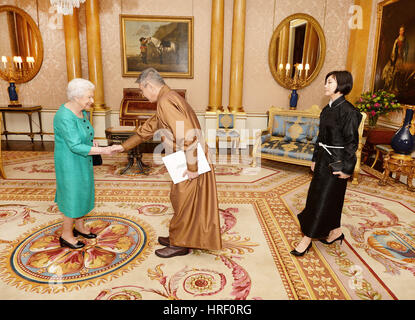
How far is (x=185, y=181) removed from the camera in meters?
2.54

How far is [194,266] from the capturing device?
8.52 feet

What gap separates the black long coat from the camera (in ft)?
8.09

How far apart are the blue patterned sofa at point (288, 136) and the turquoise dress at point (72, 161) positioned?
3688 mm

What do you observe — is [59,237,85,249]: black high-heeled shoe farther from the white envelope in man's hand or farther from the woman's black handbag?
the white envelope in man's hand

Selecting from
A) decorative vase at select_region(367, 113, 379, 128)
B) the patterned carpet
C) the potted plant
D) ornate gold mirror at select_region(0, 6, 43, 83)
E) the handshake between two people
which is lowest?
the patterned carpet

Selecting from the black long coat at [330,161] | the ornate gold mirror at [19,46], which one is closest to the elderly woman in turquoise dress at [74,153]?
the black long coat at [330,161]

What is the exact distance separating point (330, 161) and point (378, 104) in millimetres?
4143

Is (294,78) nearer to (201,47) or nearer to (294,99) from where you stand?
(294,99)

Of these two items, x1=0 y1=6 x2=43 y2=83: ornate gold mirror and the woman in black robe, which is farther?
x1=0 y1=6 x2=43 y2=83: ornate gold mirror

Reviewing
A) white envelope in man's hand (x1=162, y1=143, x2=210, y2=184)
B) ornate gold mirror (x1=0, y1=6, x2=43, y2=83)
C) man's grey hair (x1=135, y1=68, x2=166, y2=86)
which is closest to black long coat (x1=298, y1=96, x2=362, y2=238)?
white envelope in man's hand (x1=162, y1=143, x2=210, y2=184)

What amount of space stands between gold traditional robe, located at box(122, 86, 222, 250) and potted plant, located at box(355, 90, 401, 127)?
483cm

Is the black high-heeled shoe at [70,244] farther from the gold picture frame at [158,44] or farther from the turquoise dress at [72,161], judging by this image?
the gold picture frame at [158,44]

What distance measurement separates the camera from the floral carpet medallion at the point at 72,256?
2373 mm
